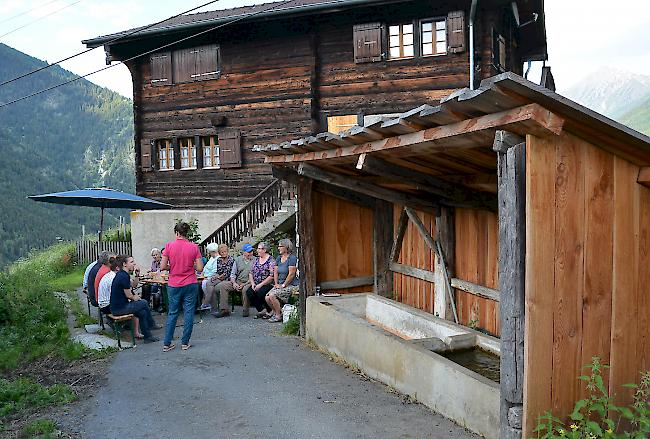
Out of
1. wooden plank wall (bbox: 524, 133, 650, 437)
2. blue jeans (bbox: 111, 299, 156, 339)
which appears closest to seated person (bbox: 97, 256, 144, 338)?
blue jeans (bbox: 111, 299, 156, 339)

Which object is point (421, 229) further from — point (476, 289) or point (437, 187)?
point (476, 289)

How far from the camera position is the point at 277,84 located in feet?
56.6

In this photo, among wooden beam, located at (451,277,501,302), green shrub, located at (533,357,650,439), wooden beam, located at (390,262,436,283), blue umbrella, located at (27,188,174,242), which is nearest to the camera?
green shrub, located at (533,357,650,439)

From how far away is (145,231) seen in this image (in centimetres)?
1855

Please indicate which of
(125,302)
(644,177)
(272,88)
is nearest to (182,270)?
(125,302)

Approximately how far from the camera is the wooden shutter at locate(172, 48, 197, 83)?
1833cm

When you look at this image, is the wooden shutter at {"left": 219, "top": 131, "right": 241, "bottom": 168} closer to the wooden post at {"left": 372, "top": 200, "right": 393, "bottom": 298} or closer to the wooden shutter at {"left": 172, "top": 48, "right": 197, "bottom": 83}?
the wooden shutter at {"left": 172, "top": 48, "right": 197, "bottom": 83}

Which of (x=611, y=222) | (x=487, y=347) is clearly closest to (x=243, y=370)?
(x=487, y=347)

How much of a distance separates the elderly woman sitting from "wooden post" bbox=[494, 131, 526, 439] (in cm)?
741

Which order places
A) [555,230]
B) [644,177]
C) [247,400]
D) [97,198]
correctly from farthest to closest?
1. [97,198]
2. [247,400]
3. [644,177]
4. [555,230]

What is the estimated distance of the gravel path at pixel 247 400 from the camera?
5.64 meters

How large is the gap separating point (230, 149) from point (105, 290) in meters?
9.29

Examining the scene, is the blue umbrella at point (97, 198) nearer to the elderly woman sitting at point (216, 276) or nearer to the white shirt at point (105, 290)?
the elderly woman sitting at point (216, 276)

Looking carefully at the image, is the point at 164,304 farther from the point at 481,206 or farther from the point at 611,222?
the point at 611,222
